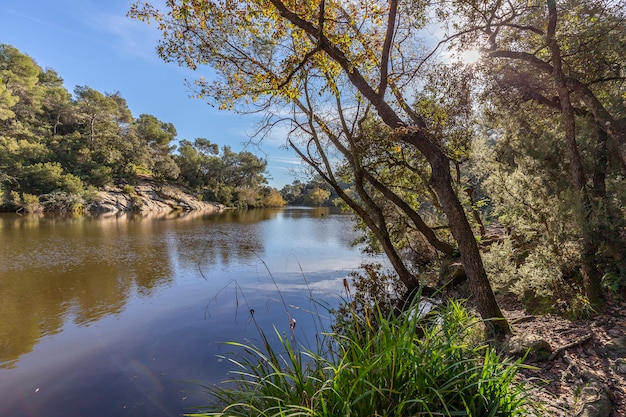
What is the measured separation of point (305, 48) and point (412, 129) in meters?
2.47

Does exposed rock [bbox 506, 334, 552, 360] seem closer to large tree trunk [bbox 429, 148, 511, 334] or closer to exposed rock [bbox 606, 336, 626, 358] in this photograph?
exposed rock [bbox 606, 336, 626, 358]

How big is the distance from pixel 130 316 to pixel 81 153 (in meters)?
38.2

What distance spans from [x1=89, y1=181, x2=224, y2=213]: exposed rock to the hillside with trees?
4.07ft

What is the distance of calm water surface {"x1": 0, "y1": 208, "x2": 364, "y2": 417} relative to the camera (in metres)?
3.86

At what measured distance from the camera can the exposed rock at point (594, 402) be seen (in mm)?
1938

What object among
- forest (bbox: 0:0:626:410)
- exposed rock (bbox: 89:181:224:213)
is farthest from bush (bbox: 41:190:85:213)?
forest (bbox: 0:0:626:410)

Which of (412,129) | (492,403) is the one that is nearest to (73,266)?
(412,129)

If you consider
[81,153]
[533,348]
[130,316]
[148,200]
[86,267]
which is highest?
[81,153]

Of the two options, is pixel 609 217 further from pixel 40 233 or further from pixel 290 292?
pixel 40 233

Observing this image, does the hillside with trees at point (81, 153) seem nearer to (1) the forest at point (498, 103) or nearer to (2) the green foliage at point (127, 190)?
(2) the green foliage at point (127, 190)

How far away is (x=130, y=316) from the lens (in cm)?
634

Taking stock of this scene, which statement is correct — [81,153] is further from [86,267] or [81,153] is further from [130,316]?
[130,316]

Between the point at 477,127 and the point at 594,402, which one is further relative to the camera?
the point at 477,127

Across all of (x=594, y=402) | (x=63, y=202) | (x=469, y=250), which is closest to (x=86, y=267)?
(x=469, y=250)
